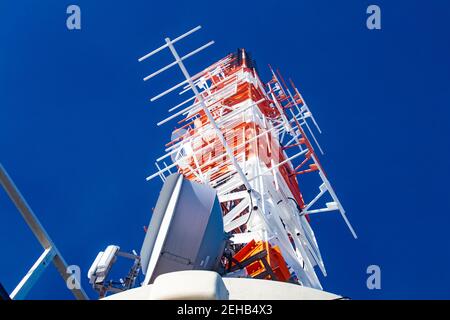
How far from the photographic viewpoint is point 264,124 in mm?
16500

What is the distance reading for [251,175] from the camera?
13.1 metres

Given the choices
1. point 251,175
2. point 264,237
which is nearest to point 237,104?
point 251,175

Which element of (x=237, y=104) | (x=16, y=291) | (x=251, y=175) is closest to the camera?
(x=16, y=291)

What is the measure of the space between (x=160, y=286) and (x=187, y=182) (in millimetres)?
3932

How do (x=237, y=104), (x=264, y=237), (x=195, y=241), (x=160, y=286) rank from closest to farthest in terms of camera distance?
1. (x=160, y=286)
2. (x=195, y=241)
3. (x=264, y=237)
4. (x=237, y=104)

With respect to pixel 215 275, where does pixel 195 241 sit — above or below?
below

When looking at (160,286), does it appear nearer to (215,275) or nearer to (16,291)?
(215,275)

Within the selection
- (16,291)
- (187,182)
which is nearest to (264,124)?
(187,182)
